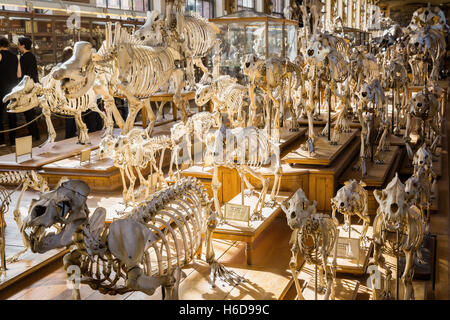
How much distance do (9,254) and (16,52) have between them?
6244 mm

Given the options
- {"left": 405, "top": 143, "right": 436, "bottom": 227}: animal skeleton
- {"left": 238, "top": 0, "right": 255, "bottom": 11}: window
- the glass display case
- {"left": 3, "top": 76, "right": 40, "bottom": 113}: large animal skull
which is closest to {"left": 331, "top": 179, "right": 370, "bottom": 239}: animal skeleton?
{"left": 405, "top": 143, "right": 436, "bottom": 227}: animal skeleton

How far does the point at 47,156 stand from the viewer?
905 centimetres

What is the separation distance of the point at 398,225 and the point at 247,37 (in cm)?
933

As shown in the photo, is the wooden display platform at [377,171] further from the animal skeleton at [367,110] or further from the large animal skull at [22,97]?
the large animal skull at [22,97]

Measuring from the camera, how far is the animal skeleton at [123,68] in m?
6.44

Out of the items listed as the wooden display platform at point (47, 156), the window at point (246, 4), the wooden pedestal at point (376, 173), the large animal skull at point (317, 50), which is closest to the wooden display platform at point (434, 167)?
the wooden pedestal at point (376, 173)

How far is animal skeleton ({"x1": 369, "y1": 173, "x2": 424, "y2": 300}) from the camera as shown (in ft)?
13.1

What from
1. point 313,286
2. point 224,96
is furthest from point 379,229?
point 224,96

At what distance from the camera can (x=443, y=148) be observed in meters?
11.1

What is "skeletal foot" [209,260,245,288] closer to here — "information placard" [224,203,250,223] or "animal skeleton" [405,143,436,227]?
"information placard" [224,203,250,223]

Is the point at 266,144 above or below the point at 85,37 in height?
below
